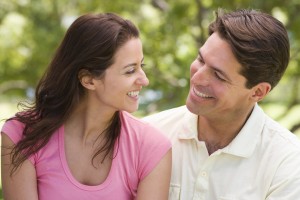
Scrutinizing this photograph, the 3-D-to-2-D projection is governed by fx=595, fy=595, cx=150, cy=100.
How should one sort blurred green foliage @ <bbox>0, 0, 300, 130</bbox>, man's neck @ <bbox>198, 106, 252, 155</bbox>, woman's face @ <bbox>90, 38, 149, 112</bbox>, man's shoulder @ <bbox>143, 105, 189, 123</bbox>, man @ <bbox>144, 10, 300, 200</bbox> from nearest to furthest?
woman's face @ <bbox>90, 38, 149, 112</bbox>
man @ <bbox>144, 10, 300, 200</bbox>
man's neck @ <bbox>198, 106, 252, 155</bbox>
man's shoulder @ <bbox>143, 105, 189, 123</bbox>
blurred green foliage @ <bbox>0, 0, 300, 130</bbox>

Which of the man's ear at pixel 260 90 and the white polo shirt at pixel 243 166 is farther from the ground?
the man's ear at pixel 260 90

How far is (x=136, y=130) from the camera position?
2.81 metres

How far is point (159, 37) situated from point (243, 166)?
3619 mm

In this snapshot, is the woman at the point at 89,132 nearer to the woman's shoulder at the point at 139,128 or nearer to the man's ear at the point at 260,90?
the woman's shoulder at the point at 139,128

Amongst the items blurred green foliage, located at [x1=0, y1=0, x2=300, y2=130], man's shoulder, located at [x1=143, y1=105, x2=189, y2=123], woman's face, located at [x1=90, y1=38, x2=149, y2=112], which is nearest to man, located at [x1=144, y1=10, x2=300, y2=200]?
man's shoulder, located at [x1=143, y1=105, x2=189, y2=123]

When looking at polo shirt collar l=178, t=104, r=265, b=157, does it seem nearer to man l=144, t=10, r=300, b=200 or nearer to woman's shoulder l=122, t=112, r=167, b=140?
man l=144, t=10, r=300, b=200

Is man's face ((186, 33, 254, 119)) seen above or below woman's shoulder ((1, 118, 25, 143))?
above

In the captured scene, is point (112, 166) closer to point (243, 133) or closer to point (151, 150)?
point (151, 150)

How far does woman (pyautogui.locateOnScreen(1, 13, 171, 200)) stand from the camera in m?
Result: 2.63

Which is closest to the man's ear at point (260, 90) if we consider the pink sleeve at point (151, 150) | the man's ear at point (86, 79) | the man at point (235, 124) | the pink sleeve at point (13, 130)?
the man at point (235, 124)

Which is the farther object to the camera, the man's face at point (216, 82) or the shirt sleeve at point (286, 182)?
the man's face at point (216, 82)

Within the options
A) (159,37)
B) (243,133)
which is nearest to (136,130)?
(243,133)

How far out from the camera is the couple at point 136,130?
2650 millimetres

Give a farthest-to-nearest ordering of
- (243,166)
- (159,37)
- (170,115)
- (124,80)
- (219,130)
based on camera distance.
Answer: (159,37) < (170,115) < (219,130) < (243,166) < (124,80)
